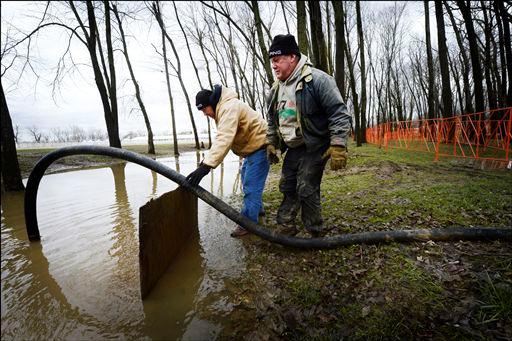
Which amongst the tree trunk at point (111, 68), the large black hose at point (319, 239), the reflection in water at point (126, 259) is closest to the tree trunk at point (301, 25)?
the large black hose at point (319, 239)

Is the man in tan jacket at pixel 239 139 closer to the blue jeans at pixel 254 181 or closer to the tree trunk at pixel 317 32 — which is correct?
the blue jeans at pixel 254 181

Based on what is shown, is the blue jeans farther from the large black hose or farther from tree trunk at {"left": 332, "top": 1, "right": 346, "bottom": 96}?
tree trunk at {"left": 332, "top": 1, "right": 346, "bottom": 96}

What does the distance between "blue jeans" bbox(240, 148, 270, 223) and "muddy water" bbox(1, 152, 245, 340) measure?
0.43 meters

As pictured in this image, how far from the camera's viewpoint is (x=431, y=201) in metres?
3.94

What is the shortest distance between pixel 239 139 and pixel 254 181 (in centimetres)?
56

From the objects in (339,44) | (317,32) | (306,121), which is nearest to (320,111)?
(306,121)

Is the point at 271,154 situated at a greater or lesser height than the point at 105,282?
greater

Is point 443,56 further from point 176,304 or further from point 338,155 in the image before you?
point 176,304

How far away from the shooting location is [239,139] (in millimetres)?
3320

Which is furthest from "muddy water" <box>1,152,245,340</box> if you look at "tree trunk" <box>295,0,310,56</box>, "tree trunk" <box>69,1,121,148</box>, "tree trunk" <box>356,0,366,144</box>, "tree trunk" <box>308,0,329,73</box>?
"tree trunk" <box>356,0,366,144</box>

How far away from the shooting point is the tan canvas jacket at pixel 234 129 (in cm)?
278

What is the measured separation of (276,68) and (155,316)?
242cm

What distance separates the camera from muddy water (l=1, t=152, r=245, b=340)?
1851mm

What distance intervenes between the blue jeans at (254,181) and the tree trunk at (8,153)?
21.4ft
